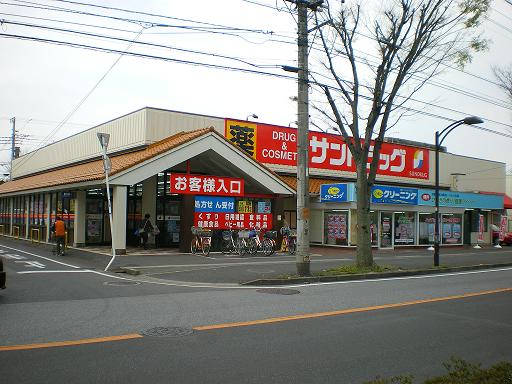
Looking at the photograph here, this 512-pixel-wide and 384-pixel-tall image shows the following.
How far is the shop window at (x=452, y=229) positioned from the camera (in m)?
33.0

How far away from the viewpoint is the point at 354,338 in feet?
23.7

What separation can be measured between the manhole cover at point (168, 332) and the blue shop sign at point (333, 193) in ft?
67.7

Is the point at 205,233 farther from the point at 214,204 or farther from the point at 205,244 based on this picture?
the point at 214,204

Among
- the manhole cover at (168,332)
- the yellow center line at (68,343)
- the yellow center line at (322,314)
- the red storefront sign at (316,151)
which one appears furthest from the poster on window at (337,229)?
the yellow center line at (68,343)

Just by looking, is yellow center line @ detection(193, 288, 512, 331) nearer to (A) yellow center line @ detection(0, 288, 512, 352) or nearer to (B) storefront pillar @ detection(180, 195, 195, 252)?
(A) yellow center line @ detection(0, 288, 512, 352)

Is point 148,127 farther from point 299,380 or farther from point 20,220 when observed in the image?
point 299,380

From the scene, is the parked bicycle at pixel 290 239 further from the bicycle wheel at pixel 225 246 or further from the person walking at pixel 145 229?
the person walking at pixel 145 229

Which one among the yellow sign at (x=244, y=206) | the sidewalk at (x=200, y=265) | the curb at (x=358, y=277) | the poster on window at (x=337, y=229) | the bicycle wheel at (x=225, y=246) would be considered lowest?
the curb at (x=358, y=277)

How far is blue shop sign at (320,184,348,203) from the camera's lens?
27188 mm

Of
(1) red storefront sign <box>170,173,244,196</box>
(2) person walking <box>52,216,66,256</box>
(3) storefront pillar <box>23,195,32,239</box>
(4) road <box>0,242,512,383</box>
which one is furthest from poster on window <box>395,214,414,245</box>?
(3) storefront pillar <box>23,195,32,239</box>

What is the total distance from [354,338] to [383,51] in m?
11.6

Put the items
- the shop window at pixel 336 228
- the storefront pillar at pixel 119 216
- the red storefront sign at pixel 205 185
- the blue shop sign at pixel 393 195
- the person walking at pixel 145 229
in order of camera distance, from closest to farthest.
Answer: the storefront pillar at pixel 119 216 < the red storefront sign at pixel 205 185 < the person walking at pixel 145 229 < the shop window at pixel 336 228 < the blue shop sign at pixel 393 195

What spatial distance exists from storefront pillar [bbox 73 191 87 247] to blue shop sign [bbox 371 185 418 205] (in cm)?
1557

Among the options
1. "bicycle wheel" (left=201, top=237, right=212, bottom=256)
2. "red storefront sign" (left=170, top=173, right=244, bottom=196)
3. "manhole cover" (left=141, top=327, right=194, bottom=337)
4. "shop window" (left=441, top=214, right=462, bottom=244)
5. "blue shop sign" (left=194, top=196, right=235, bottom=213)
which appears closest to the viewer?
"manhole cover" (left=141, top=327, right=194, bottom=337)
